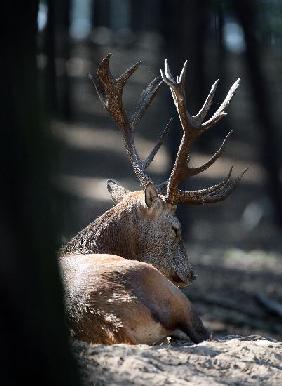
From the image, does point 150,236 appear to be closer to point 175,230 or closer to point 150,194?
point 175,230

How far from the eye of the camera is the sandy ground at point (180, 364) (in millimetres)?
5676

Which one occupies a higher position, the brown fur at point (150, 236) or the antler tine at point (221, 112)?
the antler tine at point (221, 112)

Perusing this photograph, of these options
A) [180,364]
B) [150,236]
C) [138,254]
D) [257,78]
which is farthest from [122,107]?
[257,78]

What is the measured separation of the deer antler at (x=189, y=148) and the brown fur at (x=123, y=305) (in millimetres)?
1266

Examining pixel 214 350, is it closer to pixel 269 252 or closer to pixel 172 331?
pixel 172 331

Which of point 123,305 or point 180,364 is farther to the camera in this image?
point 123,305

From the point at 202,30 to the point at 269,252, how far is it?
819 centimetres

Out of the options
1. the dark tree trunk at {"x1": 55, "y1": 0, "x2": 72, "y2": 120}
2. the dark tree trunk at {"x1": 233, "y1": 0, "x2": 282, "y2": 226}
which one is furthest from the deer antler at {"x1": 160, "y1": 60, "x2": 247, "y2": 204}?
the dark tree trunk at {"x1": 55, "y1": 0, "x2": 72, "y2": 120}

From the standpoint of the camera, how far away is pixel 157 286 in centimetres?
690

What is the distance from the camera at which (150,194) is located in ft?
26.8

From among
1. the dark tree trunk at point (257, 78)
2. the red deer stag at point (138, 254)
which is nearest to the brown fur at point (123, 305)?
the red deer stag at point (138, 254)

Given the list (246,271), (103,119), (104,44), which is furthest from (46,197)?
(104,44)

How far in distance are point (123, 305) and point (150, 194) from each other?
162 centimetres

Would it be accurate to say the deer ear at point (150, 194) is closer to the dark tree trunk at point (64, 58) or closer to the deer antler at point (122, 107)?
the deer antler at point (122, 107)
